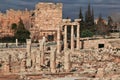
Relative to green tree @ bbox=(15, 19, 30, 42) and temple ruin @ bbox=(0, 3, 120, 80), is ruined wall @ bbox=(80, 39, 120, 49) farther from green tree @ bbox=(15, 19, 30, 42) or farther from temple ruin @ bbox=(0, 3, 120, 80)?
green tree @ bbox=(15, 19, 30, 42)

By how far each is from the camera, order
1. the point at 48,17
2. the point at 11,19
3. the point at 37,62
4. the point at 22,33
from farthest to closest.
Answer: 1. the point at 11,19
2. the point at 48,17
3. the point at 22,33
4. the point at 37,62

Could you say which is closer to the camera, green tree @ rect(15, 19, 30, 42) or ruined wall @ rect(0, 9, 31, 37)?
green tree @ rect(15, 19, 30, 42)

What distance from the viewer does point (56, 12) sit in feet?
209

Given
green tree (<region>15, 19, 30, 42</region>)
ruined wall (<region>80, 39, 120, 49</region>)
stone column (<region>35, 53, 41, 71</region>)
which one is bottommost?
ruined wall (<region>80, 39, 120, 49</region>)

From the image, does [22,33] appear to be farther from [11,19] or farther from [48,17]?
[11,19]

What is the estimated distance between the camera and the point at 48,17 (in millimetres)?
63938

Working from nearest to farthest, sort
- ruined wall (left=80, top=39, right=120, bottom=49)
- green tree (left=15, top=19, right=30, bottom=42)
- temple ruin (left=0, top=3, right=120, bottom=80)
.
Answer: temple ruin (left=0, top=3, right=120, bottom=80) < ruined wall (left=80, top=39, right=120, bottom=49) < green tree (left=15, top=19, right=30, bottom=42)

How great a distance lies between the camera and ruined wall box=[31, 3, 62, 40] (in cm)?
6347

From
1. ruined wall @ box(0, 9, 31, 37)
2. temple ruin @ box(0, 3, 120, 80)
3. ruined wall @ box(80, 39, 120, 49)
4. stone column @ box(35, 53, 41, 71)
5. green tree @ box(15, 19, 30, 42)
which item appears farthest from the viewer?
ruined wall @ box(0, 9, 31, 37)

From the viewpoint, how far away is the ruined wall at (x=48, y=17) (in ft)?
208

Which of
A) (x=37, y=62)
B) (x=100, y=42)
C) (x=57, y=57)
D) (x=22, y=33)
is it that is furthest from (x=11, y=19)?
(x=37, y=62)

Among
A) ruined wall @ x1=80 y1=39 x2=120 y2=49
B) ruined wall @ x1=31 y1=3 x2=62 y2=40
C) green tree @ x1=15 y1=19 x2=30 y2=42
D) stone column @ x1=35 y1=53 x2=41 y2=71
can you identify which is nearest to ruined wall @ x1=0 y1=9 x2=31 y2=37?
green tree @ x1=15 y1=19 x2=30 y2=42

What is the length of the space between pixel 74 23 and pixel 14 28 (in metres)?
18.1

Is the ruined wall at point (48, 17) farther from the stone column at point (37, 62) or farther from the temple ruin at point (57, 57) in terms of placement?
the stone column at point (37, 62)
